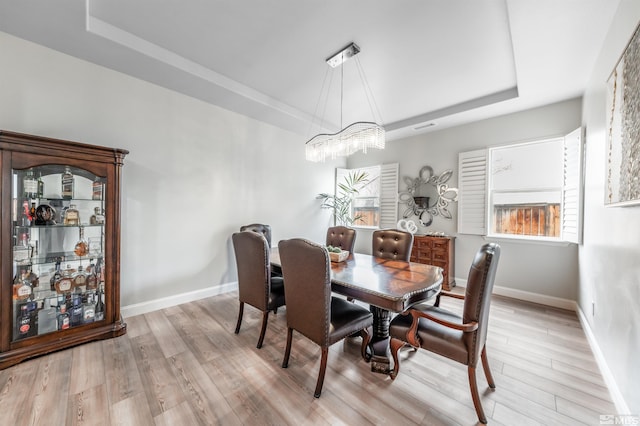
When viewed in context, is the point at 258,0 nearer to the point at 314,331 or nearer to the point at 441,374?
the point at 314,331

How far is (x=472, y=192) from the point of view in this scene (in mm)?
3979

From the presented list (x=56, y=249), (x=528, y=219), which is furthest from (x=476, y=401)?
(x=56, y=249)

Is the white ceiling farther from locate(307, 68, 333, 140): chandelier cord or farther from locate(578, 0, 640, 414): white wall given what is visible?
locate(578, 0, 640, 414): white wall

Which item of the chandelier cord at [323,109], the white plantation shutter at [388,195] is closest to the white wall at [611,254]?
the chandelier cord at [323,109]

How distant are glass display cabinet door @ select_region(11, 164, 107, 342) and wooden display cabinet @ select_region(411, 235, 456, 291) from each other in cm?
415

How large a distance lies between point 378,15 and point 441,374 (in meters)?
2.96

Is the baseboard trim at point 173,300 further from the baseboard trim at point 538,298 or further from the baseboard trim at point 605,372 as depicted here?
the baseboard trim at point 538,298

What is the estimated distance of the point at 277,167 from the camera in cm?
435

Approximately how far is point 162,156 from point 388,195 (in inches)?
154

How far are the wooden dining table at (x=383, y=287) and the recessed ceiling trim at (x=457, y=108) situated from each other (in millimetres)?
2644

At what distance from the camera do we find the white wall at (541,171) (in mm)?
3223

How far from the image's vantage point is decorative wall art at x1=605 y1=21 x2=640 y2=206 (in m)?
1.36

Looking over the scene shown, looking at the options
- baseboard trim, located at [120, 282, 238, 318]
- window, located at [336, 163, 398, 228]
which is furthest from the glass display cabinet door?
window, located at [336, 163, 398, 228]

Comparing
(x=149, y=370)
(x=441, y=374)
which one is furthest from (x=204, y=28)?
(x=441, y=374)
